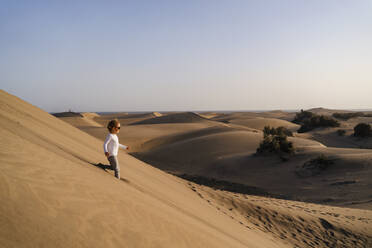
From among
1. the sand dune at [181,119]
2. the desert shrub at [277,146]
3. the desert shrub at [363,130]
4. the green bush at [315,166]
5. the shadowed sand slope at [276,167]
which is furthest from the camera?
the sand dune at [181,119]

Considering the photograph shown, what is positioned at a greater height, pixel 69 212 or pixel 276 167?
pixel 69 212

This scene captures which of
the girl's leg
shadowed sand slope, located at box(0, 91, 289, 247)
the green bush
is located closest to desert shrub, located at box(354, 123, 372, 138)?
the green bush

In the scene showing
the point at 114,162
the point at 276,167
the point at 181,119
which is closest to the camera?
the point at 114,162

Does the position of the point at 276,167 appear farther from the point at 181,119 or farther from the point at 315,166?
the point at 181,119

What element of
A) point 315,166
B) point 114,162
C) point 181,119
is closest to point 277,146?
point 315,166

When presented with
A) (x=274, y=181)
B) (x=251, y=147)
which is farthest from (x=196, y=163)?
(x=274, y=181)

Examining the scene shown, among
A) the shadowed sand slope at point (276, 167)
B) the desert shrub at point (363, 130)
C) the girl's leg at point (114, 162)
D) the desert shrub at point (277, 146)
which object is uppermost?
the girl's leg at point (114, 162)

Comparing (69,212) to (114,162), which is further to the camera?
(114,162)

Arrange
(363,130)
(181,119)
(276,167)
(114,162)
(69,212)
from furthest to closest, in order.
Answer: (181,119)
(363,130)
(276,167)
(114,162)
(69,212)

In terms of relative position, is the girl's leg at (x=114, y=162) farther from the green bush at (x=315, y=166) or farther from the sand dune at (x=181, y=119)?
the sand dune at (x=181, y=119)

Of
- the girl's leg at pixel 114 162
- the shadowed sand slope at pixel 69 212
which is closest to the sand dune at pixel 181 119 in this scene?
the girl's leg at pixel 114 162

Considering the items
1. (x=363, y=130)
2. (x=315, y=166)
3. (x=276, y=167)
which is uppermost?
(x=363, y=130)

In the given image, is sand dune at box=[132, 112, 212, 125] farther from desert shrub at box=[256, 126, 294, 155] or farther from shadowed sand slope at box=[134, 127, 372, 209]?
desert shrub at box=[256, 126, 294, 155]

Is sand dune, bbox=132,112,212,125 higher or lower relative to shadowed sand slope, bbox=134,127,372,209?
A: higher
